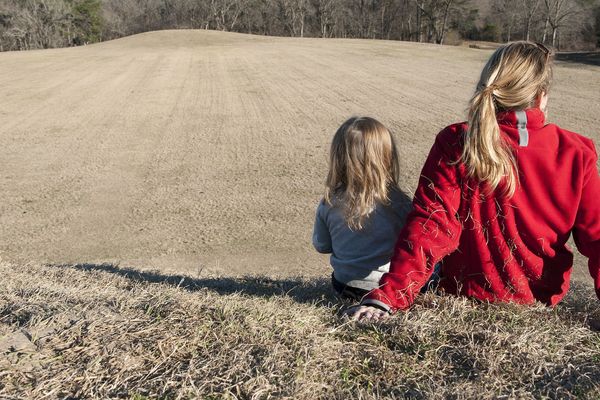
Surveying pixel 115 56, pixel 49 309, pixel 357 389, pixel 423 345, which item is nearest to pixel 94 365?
pixel 49 309

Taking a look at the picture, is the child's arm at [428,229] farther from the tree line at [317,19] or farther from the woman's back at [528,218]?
the tree line at [317,19]

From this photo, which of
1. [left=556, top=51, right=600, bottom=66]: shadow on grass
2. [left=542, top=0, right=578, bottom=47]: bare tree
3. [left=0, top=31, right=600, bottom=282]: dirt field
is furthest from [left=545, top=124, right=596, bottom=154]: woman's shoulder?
[left=542, top=0, right=578, bottom=47]: bare tree

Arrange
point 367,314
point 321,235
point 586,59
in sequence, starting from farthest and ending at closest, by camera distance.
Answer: point 586,59, point 321,235, point 367,314

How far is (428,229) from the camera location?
8.85ft

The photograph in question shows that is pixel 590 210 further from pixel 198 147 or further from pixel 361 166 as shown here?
pixel 198 147

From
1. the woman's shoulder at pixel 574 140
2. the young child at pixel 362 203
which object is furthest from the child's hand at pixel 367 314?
the woman's shoulder at pixel 574 140

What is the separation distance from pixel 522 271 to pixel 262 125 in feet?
47.5

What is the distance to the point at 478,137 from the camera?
256 cm

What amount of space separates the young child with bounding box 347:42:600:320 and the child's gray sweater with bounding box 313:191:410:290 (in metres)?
0.60

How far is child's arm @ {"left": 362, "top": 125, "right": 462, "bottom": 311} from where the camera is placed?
2643 millimetres

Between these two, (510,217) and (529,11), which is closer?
(510,217)

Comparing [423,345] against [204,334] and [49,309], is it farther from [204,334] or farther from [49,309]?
[49,309]

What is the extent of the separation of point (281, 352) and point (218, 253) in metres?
6.19

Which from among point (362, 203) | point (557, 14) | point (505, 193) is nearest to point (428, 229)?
point (505, 193)
